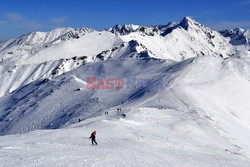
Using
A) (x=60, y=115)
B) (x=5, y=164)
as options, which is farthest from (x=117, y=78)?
(x=5, y=164)

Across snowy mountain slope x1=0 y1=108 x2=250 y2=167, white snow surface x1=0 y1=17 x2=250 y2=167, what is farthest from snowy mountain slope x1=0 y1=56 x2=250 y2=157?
snowy mountain slope x1=0 y1=108 x2=250 y2=167

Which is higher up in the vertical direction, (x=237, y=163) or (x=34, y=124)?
(x=34, y=124)

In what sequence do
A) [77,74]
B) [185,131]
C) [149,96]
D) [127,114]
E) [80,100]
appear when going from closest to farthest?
1. [185,131]
2. [127,114]
3. [149,96]
4. [80,100]
5. [77,74]

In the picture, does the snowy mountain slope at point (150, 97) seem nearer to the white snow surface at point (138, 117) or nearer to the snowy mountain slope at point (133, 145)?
the white snow surface at point (138, 117)

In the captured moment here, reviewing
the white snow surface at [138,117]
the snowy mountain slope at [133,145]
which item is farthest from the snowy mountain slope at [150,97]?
the snowy mountain slope at [133,145]

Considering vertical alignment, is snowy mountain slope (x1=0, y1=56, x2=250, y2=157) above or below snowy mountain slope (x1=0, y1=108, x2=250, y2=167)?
above

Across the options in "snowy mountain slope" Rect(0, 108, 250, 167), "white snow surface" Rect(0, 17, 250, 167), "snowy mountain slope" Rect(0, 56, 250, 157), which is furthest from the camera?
"snowy mountain slope" Rect(0, 56, 250, 157)

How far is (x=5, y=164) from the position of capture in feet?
68.8

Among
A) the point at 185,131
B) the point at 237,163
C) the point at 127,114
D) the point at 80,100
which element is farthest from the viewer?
the point at 80,100

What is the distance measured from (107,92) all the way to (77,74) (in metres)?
29.6

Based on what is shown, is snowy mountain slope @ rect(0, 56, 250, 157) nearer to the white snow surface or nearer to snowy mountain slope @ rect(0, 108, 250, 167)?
the white snow surface

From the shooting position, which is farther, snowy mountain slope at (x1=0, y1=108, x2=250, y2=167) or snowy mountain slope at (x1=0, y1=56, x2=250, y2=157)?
snowy mountain slope at (x1=0, y1=56, x2=250, y2=157)

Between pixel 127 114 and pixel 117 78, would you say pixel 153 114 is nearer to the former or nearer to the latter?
pixel 127 114

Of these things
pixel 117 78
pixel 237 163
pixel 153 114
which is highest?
pixel 117 78
